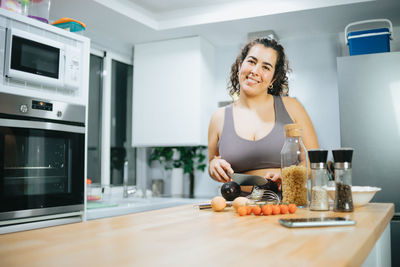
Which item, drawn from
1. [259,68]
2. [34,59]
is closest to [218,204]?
[259,68]

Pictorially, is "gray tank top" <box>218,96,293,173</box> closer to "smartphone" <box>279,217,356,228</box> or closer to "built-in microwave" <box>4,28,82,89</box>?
"smartphone" <box>279,217,356,228</box>

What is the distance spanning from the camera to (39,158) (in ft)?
7.09

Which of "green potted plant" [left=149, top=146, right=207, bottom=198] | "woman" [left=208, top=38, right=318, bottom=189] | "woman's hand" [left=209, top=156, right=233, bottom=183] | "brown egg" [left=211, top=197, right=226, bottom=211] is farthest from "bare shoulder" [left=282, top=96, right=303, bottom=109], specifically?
"green potted plant" [left=149, top=146, right=207, bottom=198]

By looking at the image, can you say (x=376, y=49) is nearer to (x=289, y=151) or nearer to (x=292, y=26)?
(x=292, y=26)

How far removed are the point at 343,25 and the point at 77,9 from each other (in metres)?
2.25

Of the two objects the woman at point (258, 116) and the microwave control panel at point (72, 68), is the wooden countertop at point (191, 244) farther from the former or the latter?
the microwave control panel at point (72, 68)

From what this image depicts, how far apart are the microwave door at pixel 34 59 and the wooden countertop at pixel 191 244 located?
1.37 meters

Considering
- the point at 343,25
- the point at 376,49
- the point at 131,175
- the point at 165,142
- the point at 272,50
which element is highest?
the point at 343,25

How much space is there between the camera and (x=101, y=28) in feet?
11.2

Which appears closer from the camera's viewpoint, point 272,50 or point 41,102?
point 272,50

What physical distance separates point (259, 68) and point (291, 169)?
0.76m

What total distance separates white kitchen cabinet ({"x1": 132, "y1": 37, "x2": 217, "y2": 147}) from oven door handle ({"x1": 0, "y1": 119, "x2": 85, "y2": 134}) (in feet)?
4.20

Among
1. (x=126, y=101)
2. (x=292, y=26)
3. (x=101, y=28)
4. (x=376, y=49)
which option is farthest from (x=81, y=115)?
(x=376, y=49)

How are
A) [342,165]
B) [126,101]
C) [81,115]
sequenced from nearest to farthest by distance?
[342,165] < [81,115] < [126,101]
